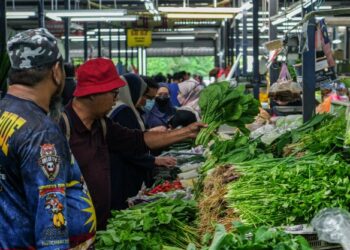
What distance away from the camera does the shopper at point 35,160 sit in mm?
2289

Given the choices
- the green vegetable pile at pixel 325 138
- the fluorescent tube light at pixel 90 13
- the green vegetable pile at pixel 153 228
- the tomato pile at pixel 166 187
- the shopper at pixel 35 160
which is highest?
the fluorescent tube light at pixel 90 13

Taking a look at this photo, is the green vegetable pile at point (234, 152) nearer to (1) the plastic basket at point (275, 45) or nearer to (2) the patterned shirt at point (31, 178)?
(2) the patterned shirt at point (31, 178)

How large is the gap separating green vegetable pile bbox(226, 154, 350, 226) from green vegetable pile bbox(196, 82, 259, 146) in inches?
58.0

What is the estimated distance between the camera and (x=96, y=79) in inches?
157

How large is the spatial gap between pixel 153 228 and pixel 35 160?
1178 mm

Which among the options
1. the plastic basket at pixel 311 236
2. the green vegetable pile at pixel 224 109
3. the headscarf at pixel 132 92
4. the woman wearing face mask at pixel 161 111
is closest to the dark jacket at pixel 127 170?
the headscarf at pixel 132 92

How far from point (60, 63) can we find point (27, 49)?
0.13 meters

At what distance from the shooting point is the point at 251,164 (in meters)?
3.56

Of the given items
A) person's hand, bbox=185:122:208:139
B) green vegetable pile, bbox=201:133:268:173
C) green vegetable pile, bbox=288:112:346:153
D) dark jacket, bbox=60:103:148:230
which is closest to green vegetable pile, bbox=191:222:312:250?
green vegetable pile, bbox=288:112:346:153

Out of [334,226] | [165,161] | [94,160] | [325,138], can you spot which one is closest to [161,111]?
[165,161]

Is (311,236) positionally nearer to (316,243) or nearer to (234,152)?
(316,243)

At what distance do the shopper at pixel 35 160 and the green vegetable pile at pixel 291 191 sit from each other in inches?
36.2

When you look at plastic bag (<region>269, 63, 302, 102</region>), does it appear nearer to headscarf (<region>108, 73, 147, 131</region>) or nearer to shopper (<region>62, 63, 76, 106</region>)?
headscarf (<region>108, 73, 147, 131</region>)

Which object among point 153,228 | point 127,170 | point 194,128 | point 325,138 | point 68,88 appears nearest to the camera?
point 153,228
